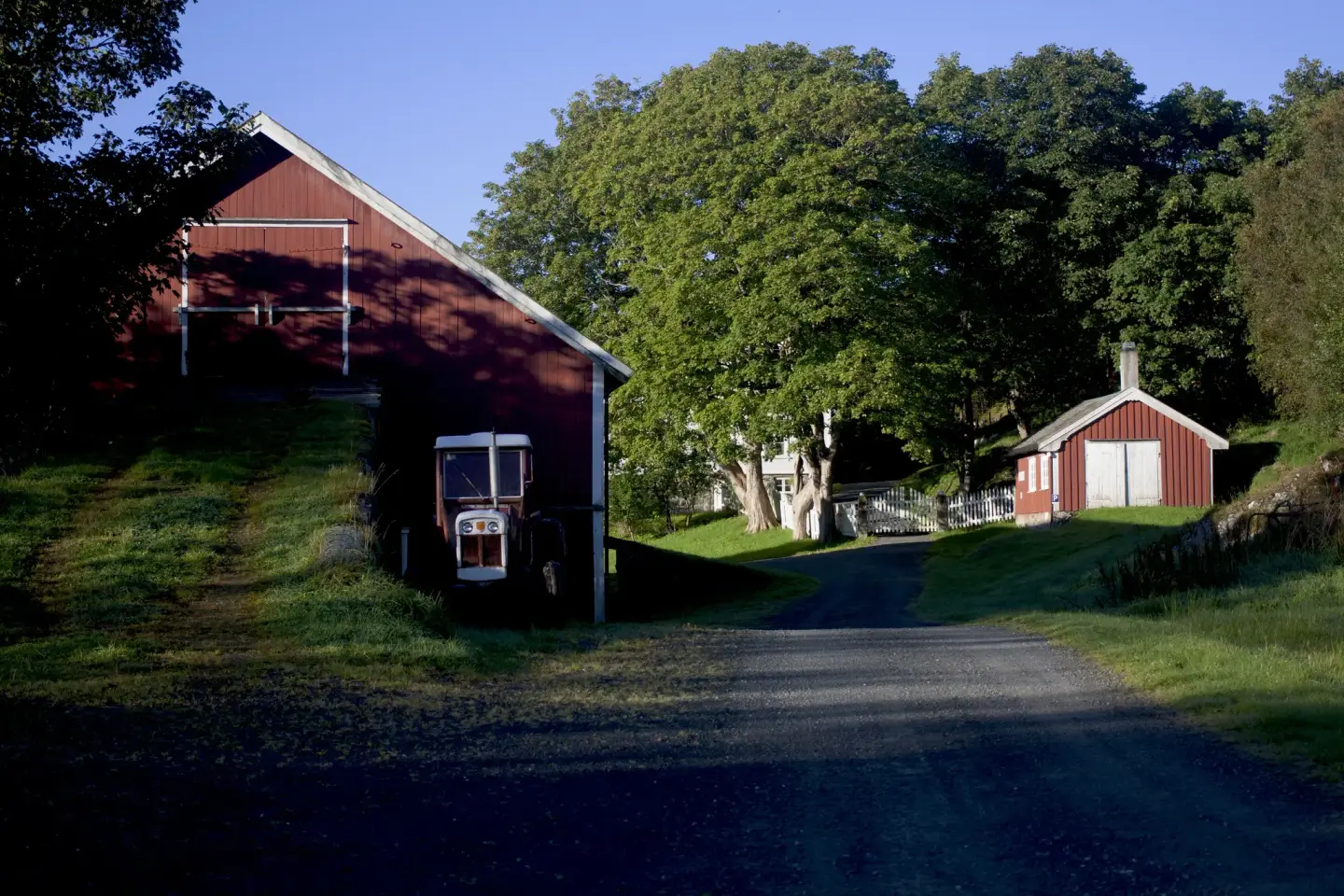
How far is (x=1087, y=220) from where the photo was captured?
47438 mm

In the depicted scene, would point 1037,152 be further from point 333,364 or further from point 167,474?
point 167,474

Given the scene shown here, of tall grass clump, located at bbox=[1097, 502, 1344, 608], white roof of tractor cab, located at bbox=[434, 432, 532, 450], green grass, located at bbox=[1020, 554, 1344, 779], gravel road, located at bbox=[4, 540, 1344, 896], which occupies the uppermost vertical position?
white roof of tractor cab, located at bbox=[434, 432, 532, 450]

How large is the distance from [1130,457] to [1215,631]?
2968 centimetres

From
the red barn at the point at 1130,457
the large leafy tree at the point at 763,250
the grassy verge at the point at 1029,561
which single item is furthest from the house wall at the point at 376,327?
the red barn at the point at 1130,457

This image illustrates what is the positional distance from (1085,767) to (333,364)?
17336 millimetres

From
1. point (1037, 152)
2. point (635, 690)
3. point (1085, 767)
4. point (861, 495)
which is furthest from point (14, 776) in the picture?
point (1037, 152)

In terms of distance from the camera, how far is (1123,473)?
43.4 metres

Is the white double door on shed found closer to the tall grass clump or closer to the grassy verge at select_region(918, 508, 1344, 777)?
the grassy verge at select_region(918, 508, 1344, 777)

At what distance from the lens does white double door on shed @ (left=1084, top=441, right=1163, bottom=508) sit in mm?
43188

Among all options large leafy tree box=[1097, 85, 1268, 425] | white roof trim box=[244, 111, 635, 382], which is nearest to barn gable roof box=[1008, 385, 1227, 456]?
large leafy tree box=[1097, 85, 1268, 425]

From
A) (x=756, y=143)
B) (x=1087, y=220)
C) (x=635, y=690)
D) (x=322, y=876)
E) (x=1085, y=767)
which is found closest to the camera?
(x=322, y=876)

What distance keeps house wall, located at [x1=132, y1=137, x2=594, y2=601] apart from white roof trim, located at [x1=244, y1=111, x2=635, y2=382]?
121mm

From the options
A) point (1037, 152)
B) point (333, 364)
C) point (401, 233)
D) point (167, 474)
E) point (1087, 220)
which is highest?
point (1037, 152)

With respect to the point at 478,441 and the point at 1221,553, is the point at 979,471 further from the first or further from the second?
the point at 478,441
